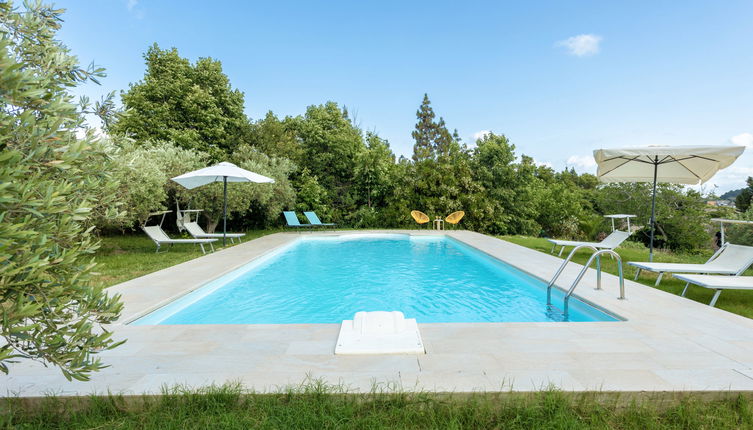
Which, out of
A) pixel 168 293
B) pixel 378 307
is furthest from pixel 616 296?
pixel 168 293

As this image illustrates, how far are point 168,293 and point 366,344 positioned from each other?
3252 millimetres

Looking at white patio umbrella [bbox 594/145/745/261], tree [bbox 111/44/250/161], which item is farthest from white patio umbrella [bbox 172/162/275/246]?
white patio umbrella [bbox 594/145/745/261]

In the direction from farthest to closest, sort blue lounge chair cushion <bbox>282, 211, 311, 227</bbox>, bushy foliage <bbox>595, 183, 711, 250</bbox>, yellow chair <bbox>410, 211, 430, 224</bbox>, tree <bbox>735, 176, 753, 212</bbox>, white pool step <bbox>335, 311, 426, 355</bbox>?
tree <bbox>735, 176, 753, 212</bbox>, bushy foliage <bbox>595, 183, 711, 250</bbox>, yellow chair <bbox>410, 211, 430, 224</bbox>, blue lounge chair cushion <bbox>282, 211, 311, 227</bbox>, white pool step <bbox>335, 311, 426, 355</bbox>

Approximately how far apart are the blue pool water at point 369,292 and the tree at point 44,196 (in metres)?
2.91

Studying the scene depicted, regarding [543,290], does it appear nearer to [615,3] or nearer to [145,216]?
[145,216]

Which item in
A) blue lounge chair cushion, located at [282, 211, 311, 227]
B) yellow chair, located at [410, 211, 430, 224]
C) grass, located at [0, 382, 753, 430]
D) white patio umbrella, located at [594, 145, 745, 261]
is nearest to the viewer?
grass, located at [0, 382, 753, 430]

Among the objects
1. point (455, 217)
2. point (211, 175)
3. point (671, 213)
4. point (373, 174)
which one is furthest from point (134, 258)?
point (671, 213)

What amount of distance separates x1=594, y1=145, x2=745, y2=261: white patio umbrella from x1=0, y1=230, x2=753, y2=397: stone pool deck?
3166 mm

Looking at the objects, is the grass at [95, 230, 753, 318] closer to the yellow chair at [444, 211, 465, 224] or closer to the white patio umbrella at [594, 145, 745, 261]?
the white patio umbrella at [594, 145, 745, 261]

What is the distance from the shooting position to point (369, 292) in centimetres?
628

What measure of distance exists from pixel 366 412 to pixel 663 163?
Answer: 8.43m

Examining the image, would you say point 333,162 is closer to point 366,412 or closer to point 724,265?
point 724,265

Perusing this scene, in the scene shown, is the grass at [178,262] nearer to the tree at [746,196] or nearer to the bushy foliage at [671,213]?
the bushy foliage at [671,213]

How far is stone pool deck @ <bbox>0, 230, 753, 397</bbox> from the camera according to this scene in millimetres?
2463
